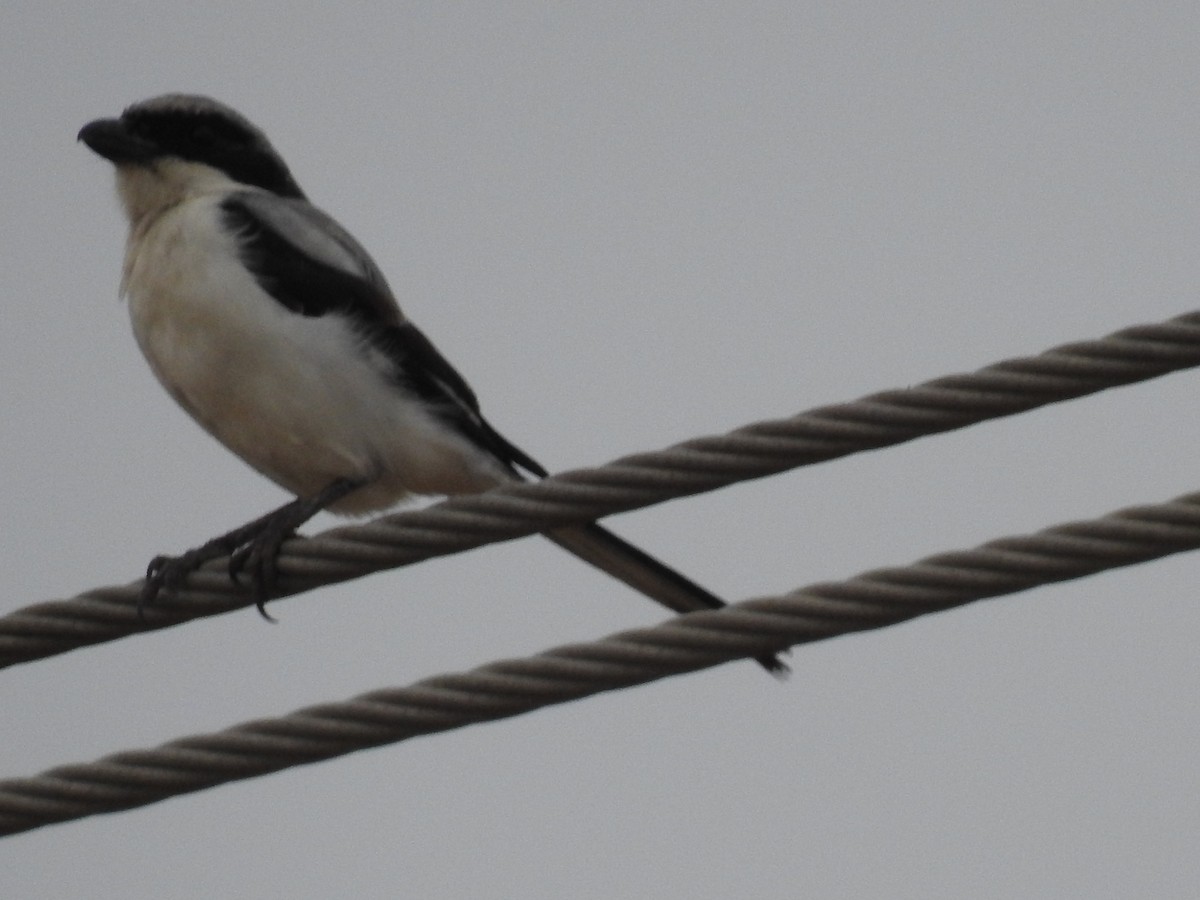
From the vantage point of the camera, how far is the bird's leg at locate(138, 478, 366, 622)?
14.0 feet

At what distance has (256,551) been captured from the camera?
443 centimetres

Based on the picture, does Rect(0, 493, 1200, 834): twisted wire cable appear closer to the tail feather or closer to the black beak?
the tail feather

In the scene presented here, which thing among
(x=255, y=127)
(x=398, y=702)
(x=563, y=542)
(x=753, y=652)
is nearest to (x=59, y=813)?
(x=398, y=702)

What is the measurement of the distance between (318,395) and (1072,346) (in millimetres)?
2488

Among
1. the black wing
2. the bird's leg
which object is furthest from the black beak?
the bird's leg

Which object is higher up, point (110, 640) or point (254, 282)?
point (254, 282)

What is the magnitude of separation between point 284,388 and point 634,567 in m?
1.07

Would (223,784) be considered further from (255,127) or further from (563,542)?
(255,127)

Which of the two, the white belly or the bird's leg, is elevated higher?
the white belly

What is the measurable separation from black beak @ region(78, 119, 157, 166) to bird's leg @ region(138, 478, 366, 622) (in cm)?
141

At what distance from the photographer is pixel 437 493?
5.73 metres

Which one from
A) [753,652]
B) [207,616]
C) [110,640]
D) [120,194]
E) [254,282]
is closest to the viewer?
[753,652]

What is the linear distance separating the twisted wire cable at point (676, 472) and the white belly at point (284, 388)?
130cm

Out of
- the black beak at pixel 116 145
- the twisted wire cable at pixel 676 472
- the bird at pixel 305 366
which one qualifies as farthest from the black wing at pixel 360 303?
the twisted wire cable at pixel 676 472
